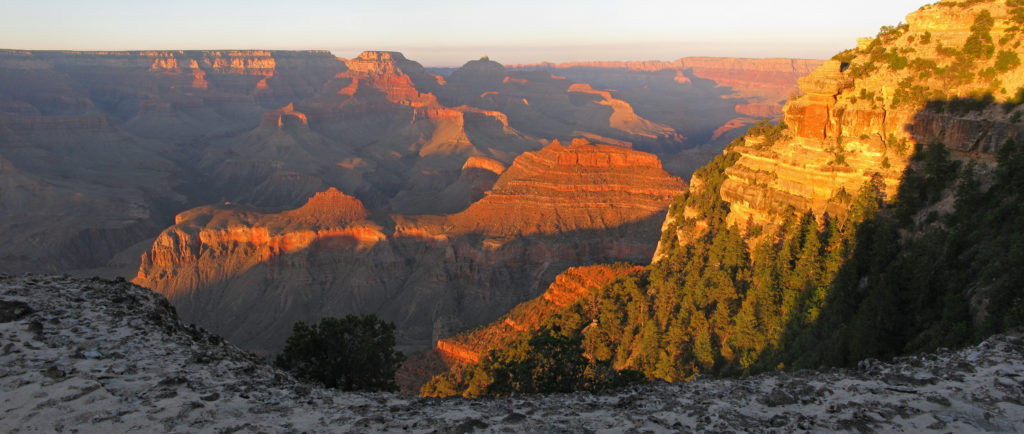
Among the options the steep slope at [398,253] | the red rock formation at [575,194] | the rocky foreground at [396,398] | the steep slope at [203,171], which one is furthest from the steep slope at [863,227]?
the steep slope at [203,171]

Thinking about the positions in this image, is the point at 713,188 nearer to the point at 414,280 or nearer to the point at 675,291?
the point at 675,291

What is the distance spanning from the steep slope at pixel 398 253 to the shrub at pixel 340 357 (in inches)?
1583

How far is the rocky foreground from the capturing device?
11.1 metres

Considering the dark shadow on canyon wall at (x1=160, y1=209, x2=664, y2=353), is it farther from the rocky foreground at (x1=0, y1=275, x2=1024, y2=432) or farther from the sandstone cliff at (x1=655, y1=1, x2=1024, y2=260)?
the rocky foreground at (x1=0, y1=275, x2=1024, y2=432)

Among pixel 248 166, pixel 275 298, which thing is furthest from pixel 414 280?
pixel 248 166

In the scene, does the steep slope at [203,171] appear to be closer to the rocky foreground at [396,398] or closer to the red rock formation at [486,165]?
the red rock formation at [486,165]

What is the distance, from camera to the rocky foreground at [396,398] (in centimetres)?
1114

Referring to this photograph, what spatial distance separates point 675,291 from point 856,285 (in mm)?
10845

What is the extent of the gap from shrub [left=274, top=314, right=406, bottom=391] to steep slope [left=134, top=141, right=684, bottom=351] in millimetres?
40197

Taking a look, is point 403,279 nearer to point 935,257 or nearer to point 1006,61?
point 935,257

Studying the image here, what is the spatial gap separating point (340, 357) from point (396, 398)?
7.23 metres

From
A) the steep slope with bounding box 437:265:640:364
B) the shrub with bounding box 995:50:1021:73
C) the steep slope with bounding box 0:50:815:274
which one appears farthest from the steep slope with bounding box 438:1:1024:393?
the steep slope with bounding box 0:50:815:274

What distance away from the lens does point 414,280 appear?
235ft

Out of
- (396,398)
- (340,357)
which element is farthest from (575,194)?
(396,398)
